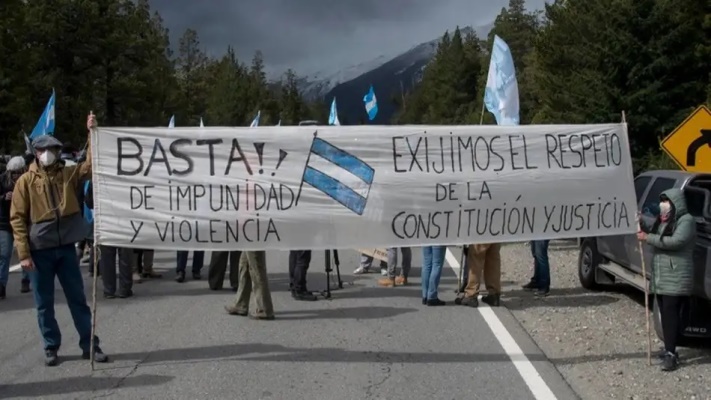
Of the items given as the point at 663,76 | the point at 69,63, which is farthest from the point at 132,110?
the point at 663,76

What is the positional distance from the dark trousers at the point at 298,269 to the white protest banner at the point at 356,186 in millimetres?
3236

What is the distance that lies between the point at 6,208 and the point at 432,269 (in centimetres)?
586

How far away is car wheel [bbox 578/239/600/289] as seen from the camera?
457 inches

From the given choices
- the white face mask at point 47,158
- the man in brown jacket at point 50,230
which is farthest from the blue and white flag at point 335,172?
the white face mask at point 47,158

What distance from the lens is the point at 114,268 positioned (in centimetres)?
1112

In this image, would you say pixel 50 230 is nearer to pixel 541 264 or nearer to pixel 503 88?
pixel 541 264

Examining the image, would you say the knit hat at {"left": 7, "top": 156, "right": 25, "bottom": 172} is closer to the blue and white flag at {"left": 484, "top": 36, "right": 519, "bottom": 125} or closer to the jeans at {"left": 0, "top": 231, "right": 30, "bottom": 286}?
the jeans at {"left": 0, "top": 231, "right": 30, "bottom": 286}

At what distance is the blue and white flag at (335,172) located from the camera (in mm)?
7617

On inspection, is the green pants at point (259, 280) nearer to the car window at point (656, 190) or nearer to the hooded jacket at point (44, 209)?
the hooded jacket at point (44, 209)

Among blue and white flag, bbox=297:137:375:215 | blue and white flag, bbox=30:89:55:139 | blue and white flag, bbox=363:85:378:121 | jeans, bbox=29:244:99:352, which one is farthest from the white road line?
blue and white flag, bbox=363:85:378:121

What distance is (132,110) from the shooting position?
50281mm

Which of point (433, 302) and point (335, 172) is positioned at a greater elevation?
point (335, 172)

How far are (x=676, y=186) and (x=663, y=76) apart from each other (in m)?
11.5

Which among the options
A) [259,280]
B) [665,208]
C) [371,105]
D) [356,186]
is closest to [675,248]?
[665,208]
